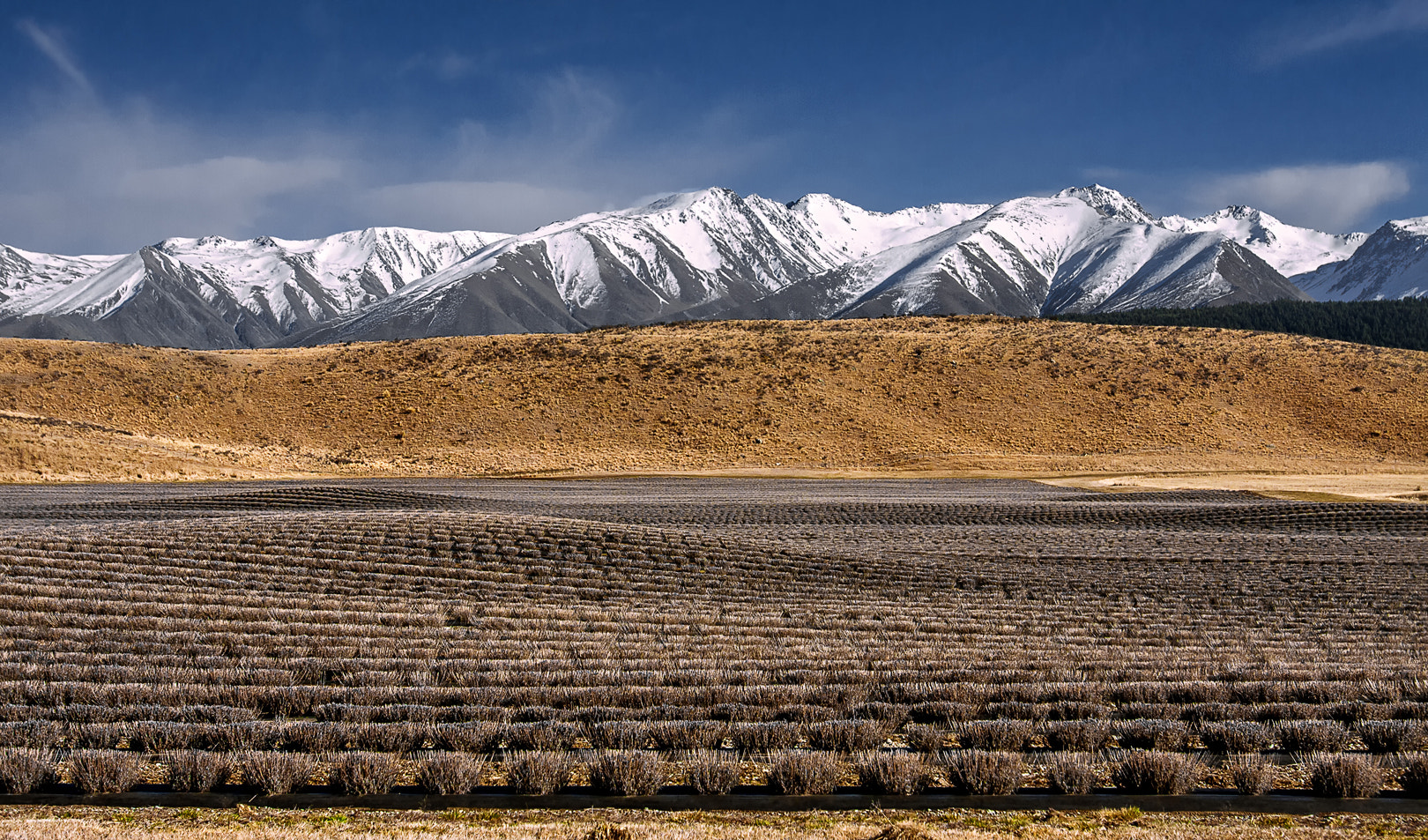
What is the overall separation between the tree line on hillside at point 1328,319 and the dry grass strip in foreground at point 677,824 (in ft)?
495

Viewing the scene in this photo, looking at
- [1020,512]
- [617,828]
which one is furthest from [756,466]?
[617,828]

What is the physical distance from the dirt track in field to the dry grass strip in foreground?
134 ft

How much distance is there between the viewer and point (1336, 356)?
71.8 metres

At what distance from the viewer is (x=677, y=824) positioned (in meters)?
5.25

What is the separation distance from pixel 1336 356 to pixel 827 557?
2829 inches

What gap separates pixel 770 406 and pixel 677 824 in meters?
58.1

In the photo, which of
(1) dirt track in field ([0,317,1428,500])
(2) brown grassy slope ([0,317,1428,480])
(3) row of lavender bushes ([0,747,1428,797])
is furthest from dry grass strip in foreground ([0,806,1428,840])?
(2) brown grassy slope ([0,317,1428,480])

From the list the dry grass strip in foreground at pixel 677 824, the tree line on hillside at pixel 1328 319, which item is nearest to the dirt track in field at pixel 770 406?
the dry grass strip in foreground at pixel 677 824

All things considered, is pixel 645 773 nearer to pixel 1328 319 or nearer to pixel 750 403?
pixel 750 403

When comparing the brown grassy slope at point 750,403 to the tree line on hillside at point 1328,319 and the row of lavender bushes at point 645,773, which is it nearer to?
the row of lavender bushes at point 645,773

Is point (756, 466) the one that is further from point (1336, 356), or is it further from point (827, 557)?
point (1336, 356)

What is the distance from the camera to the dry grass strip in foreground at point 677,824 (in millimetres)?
5043

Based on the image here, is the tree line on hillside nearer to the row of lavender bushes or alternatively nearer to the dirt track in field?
the dirt track in field

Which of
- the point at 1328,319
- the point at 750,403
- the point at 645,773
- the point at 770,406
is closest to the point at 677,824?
the point at 645,773
